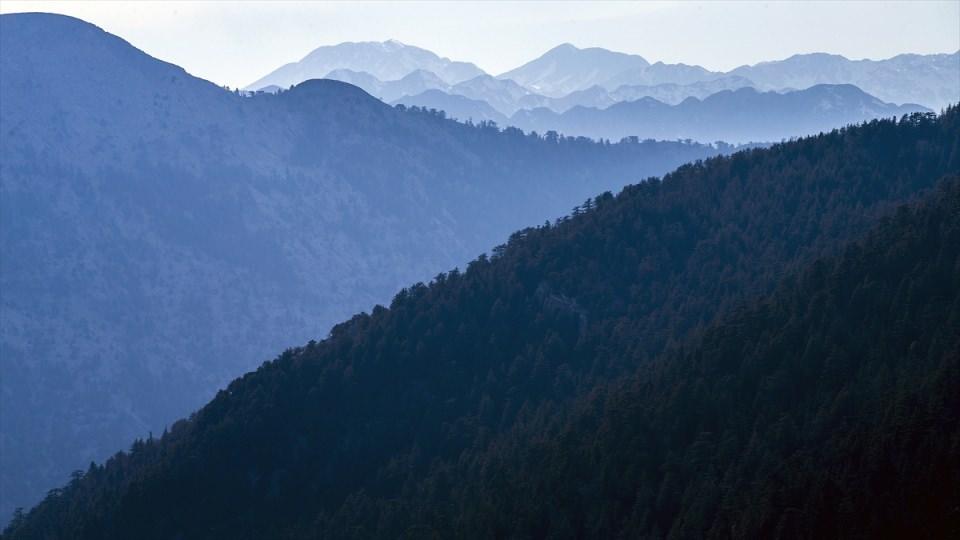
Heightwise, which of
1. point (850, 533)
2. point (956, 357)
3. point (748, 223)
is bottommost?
point (850, 533)

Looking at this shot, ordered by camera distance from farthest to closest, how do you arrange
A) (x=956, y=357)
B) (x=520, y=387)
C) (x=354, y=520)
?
1. (x=520, y=387)
2. (x=354, y=520)
3. (x=956, y=357)

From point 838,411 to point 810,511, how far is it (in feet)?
47.4

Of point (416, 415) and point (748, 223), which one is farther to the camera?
point (748, 223)

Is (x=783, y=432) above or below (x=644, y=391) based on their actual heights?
below

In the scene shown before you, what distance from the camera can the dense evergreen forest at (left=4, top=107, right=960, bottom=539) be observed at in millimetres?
103375

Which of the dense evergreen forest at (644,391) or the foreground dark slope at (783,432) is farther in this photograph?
the dense evergreen forest at (644,391)

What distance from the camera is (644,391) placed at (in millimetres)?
128125

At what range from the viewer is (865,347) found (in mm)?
A: 118500

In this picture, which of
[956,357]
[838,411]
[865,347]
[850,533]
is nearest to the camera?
[850,533]

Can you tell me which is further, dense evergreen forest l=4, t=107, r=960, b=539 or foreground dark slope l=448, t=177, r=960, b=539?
dense evergreen forest l=4, t=107, r=960, b=539

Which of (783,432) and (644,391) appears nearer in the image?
(783,432)

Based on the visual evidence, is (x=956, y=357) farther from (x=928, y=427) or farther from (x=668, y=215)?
(x=668, y=215)

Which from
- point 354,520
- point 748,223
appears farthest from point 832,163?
point 354,520

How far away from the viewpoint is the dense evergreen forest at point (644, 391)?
103 meters
